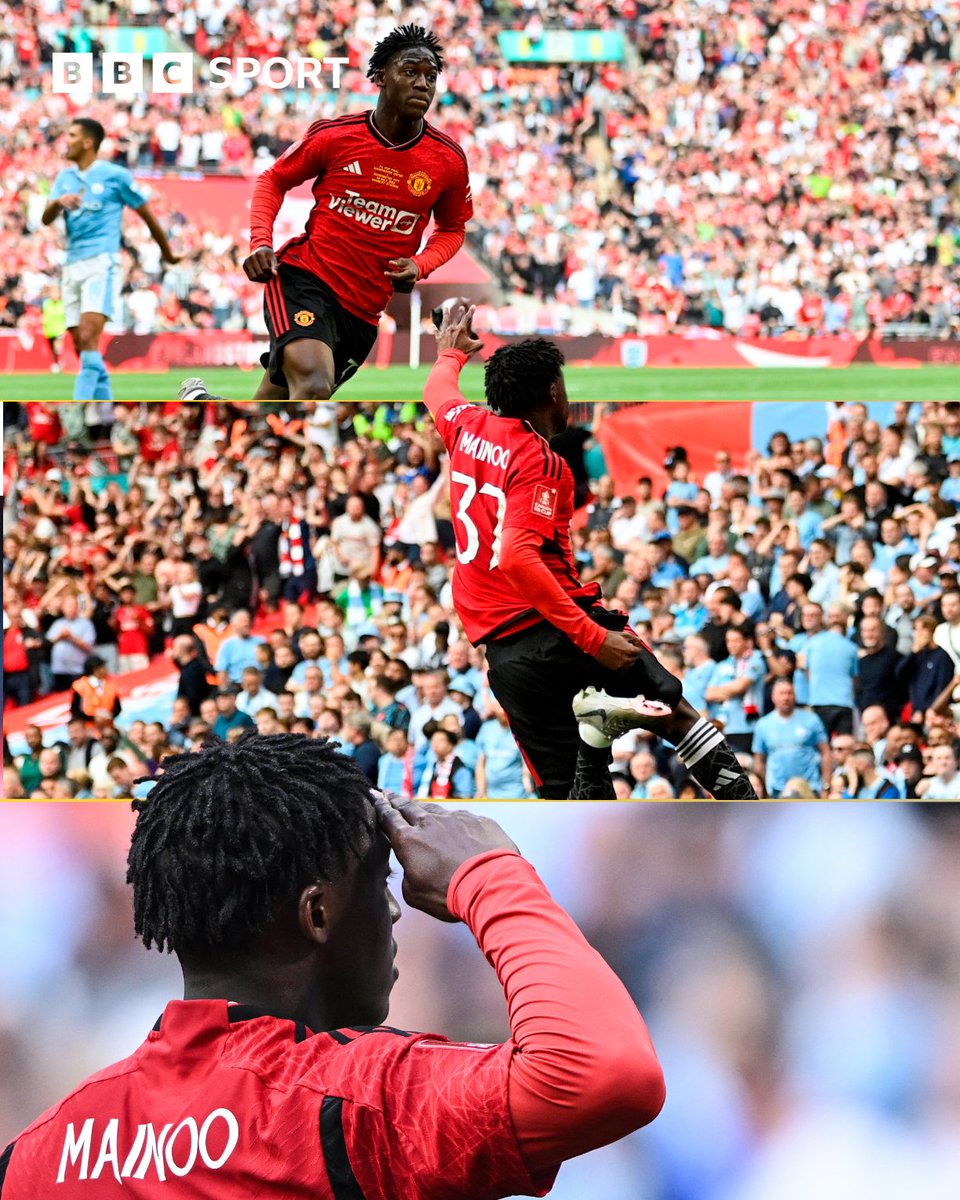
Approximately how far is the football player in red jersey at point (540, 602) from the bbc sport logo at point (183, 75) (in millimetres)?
24266

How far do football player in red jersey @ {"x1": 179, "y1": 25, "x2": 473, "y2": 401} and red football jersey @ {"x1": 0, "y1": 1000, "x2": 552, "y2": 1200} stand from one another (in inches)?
194

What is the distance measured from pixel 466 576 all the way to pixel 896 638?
12.9 ft

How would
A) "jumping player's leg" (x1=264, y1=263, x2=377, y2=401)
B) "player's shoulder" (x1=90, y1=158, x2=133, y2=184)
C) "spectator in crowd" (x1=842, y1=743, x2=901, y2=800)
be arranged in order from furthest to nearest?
"player's shoulder" (x1=90, y1=158, x2=133, y2=184)
"spectator in crowd" (x1=842, y1=743, x2=901, y2=800)
"jumping player's leg" (x1=264, y1=263, x2=377, y2=401)

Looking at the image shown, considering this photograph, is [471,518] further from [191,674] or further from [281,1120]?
[191,674]

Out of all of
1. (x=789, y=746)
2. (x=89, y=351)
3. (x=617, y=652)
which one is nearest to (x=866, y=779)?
(x=789, y=746)

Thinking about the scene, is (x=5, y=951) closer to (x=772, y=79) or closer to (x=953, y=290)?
(x=953, y=290)

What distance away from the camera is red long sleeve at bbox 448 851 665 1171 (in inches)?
79.9

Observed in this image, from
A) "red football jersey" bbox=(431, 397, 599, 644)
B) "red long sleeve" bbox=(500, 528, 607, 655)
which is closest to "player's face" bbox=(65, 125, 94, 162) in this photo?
"red football jersey" bbox=(431, 397, 599, 644)

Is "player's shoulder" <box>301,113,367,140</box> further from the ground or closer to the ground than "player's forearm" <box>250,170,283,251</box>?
further from the ground

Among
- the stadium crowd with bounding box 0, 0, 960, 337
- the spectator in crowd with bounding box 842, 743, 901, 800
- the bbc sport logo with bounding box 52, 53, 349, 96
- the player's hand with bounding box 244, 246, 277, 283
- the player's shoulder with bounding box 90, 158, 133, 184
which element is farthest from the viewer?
Answer: the bbc sport logo with bounding box 52, 53, 349, 96

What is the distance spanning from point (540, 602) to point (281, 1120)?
118 inches

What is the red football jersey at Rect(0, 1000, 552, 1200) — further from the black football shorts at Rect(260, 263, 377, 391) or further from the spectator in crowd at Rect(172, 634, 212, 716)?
the spectator in crowd at Rect(172, 634, 212, 716)

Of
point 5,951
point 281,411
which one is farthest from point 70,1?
point 5,951

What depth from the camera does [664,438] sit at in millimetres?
9805
